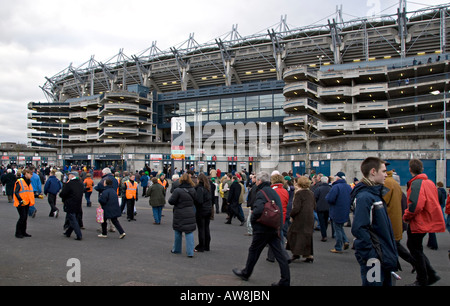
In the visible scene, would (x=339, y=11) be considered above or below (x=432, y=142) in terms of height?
above

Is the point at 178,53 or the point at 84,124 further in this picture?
the point at 84,124

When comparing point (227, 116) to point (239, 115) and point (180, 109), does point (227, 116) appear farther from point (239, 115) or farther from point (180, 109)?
point (180, 109)

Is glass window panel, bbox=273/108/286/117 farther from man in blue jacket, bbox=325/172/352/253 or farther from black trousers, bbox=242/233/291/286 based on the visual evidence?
black trousers, bbox=242/233/291/286

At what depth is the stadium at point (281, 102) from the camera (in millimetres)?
38500

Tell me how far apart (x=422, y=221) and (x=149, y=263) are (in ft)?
16.6

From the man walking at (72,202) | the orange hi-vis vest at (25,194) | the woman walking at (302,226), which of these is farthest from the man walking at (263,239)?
the orange hi-vis vest at (25,194)

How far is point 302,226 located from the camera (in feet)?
22.3

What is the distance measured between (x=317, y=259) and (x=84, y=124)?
72361 mm

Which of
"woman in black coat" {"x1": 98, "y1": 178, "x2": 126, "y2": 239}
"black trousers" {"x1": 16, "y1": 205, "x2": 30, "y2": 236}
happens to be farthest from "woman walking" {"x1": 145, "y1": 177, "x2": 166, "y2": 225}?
"black trousers" {"x1": 16, "y1": 205, "x2": 30, "y2": 236}

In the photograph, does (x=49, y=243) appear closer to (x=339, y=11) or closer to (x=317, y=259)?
(x=317, y=259)

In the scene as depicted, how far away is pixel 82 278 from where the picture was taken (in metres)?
5.28

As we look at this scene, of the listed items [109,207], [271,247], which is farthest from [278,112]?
[271,247]

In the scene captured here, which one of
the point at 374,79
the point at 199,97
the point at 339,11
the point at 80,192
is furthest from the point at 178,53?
the point at 80,192

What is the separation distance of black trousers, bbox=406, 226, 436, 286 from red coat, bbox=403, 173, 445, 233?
117 mm
